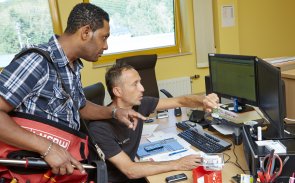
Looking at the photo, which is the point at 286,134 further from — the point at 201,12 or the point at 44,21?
the point at 44,21

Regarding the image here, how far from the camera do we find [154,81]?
3570 millimetres

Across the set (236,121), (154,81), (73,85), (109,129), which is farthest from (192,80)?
(73,85)

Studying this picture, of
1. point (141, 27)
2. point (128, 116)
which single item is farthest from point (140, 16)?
point (128, 116)

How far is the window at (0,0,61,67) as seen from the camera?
3412mm

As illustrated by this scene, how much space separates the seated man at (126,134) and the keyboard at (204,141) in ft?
0.60

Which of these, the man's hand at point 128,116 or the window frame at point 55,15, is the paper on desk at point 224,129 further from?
the window frame at point 55,15

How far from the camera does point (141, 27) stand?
13.0ft

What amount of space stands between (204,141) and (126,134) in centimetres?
47

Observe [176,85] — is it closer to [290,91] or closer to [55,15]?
[55,15]

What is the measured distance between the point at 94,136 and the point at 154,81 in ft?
6.79

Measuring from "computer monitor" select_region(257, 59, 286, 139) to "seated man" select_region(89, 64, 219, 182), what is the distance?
0.28 meters

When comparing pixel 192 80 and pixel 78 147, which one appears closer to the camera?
pixel 78 147

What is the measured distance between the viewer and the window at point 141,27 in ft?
12.6

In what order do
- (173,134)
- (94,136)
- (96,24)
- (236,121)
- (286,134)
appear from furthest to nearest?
(173,134)
(236,121)
(94,136)
(286,134)
(96,24)
